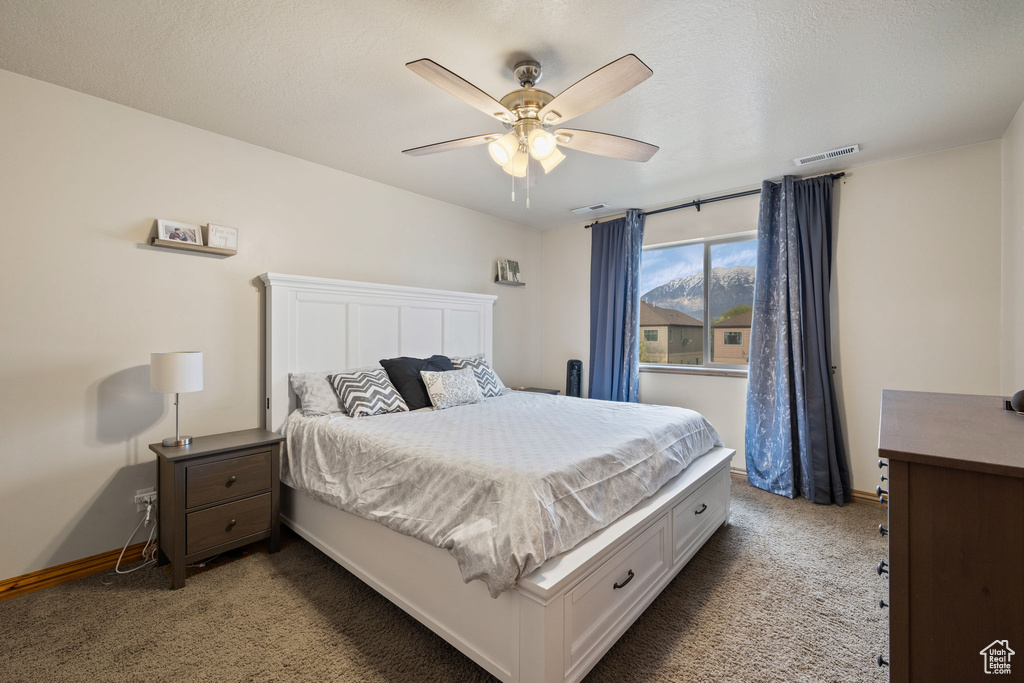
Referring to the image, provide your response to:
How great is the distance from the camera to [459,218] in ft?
13.7

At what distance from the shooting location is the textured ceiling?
1.69 meters

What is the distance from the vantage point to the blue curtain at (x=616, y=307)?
427 cm

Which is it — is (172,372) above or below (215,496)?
above

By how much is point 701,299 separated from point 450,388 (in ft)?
8.53

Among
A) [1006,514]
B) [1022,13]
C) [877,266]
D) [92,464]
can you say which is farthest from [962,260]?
[92,464]

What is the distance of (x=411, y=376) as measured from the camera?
3.12 meters

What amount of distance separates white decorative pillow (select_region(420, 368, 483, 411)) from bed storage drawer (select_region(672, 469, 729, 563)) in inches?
62.8

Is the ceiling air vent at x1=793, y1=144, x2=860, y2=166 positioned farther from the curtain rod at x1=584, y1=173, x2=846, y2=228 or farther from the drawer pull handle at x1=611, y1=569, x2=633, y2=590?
the drawer pull handle at x1=611, y1=569, x2=633, y2=590

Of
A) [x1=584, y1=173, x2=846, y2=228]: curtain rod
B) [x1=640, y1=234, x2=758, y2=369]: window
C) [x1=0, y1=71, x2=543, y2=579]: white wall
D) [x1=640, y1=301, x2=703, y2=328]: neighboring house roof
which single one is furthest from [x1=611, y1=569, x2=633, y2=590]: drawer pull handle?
[x1=584, y1=173, x2=846, y2=228]: curtain rod

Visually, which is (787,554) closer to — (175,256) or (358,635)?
(358,635)

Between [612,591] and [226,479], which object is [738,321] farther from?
[226,479]

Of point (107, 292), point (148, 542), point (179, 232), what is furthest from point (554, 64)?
point (148, 542)

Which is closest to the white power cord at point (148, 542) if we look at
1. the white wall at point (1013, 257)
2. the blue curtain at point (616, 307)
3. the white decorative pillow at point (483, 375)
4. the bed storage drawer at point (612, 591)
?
the white decorative pillow at point (483, 375)

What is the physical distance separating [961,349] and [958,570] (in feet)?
9.44
